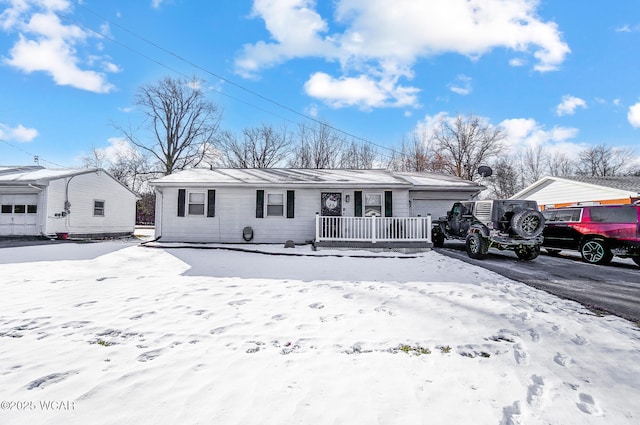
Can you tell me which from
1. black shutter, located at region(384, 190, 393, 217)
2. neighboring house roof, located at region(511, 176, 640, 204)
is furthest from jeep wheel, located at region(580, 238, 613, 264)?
neighboring house roof, located at region(511, 176, 640, 204)

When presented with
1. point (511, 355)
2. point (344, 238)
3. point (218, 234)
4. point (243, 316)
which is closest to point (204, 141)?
point (218, 234)

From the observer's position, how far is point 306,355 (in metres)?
2.65

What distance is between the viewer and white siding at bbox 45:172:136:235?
1379 centimetres

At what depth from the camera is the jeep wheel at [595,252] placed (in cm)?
834

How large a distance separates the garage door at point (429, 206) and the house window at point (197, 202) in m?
8.90

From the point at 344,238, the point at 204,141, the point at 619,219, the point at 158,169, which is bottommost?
the point at 344,238

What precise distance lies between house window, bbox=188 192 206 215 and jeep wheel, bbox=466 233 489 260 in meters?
9.36

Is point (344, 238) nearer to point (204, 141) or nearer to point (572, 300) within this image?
point (572, 300)

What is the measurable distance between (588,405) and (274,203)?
10.1 meters

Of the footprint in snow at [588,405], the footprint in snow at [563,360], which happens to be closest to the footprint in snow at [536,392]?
the footprint in snow at [588,405]

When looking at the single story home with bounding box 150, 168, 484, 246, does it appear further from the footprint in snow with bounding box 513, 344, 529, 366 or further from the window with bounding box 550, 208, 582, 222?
the footprint in snow with bounding box 513, 344, 529, 366

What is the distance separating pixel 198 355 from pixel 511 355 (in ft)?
9.20

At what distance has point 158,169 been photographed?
1080 inches

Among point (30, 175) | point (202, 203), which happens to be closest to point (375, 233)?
point (202, 203)
